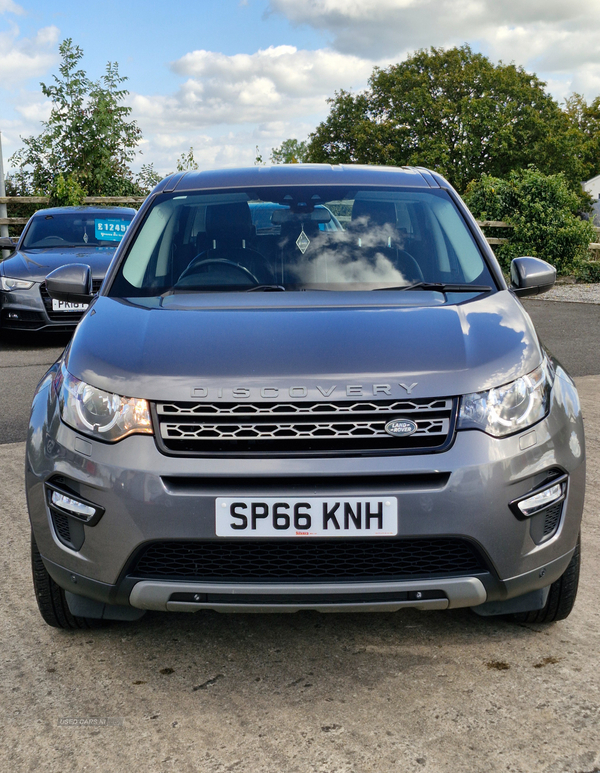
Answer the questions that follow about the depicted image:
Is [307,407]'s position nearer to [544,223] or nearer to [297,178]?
[297,178]

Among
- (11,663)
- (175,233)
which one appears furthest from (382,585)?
(175,233)

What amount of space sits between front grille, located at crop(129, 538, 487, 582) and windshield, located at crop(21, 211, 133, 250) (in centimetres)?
878

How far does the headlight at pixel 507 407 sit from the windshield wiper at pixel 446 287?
26.9 inches

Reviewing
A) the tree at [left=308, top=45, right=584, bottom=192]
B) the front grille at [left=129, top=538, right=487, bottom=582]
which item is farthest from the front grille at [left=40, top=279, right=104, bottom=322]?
the tree at [left=308, top=45, right=584, bottom=192]

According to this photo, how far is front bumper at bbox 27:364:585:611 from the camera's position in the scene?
2467 millimetres

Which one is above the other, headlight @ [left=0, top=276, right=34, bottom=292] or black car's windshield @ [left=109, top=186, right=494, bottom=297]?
black car's windshield @ [left=109, top=186, right=494, bottom=297]

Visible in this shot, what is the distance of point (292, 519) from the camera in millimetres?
2461

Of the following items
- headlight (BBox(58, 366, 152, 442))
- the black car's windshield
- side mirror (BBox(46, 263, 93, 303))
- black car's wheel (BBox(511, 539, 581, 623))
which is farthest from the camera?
side mirror (BBox(46, 263, 93, 303))

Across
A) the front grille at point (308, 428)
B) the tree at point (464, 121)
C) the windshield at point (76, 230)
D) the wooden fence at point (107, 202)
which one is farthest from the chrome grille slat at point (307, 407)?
the tree at point (464, 121)

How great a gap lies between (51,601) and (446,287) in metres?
1.82

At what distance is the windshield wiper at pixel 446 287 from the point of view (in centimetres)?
333

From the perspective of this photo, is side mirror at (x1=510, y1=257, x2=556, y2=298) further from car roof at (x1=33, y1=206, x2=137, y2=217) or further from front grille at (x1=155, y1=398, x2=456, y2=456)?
car roof at (x1=33, y1=206, x2=137, y2=217)

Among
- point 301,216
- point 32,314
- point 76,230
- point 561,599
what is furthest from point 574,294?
point 561,599

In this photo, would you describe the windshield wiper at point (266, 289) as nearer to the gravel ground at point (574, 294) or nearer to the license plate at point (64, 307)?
the license plate at point (64, 307)
